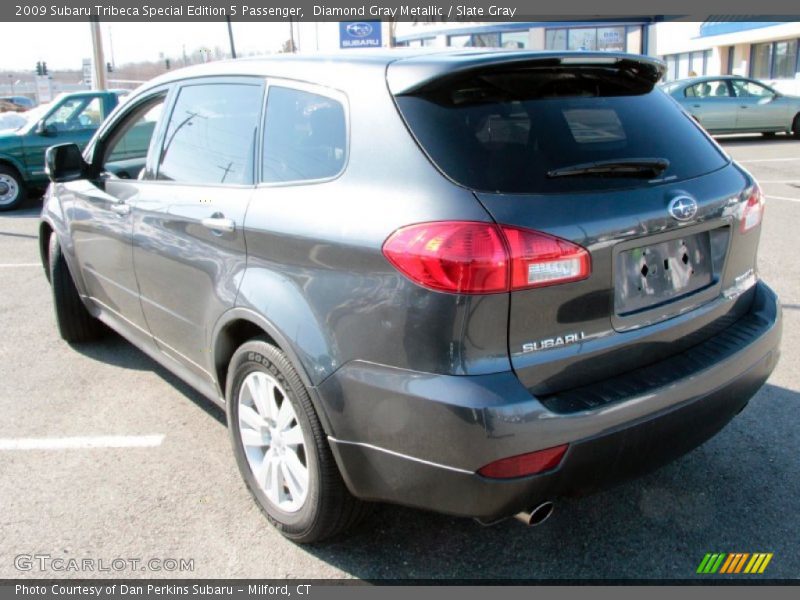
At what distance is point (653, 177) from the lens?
2.54 meters

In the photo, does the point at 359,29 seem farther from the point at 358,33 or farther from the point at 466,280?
the point at 466,280

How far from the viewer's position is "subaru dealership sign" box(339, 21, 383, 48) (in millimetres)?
36000

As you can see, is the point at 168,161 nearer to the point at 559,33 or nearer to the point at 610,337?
the point at 610,337

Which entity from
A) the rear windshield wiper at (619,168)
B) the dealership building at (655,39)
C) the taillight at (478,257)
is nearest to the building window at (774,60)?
the dealership building at (655,39)

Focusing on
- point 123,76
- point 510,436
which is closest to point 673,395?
point 510,436

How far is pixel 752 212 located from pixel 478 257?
1.40 metres

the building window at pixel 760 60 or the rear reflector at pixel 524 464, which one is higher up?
the building window at pixel 760 60

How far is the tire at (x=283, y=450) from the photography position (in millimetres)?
2596

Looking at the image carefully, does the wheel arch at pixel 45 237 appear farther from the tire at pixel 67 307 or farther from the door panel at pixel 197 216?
the door panel at pixel 197 216

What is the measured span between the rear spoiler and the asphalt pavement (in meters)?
1.70

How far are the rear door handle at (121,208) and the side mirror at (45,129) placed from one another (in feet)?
28.0

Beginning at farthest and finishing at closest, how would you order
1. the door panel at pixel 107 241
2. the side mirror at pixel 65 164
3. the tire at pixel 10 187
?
the tire at pixel 10 187
the side mirror at pixel 65 164
the door panel at pixel 107 241

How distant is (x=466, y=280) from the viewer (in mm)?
2162

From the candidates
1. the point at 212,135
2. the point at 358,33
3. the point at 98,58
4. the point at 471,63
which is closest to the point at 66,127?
the point at 98,58
